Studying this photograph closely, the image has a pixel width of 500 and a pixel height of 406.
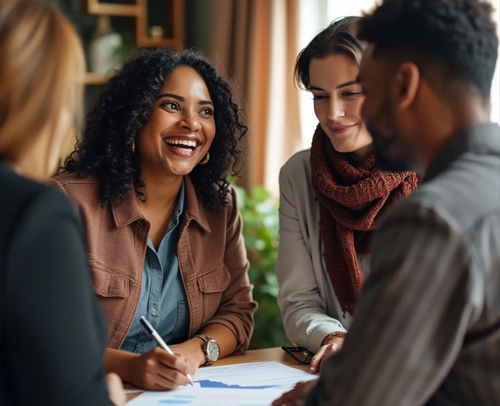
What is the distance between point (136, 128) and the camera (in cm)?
191

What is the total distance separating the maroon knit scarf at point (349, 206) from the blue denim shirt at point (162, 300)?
0.42 meters

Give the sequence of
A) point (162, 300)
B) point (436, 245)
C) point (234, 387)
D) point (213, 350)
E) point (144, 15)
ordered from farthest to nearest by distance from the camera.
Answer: point (144, 15) < point (162, 300) < point (213, 350) < point (234, 387) < point (436, 245)

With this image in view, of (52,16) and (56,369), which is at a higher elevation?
(52,16)

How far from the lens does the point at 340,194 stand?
1.90 m

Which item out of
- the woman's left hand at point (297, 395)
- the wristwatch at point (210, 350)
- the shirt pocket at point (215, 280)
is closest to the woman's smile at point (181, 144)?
the shirt pocket at point (215, 280)

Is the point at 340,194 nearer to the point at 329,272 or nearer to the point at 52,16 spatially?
the point at 329,272

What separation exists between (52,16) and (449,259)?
0.61 metres

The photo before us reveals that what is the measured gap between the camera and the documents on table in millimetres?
1353

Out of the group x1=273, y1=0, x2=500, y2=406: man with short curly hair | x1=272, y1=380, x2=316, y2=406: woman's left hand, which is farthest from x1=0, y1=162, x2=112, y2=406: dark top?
x1=272, y1=380, x2=316, y2=406: woman's left hand

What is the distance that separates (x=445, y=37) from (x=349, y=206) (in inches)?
37.6

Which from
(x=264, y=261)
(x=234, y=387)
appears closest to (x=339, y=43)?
(x=234, y=387)

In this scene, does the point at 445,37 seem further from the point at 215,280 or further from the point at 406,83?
the point at 215,280

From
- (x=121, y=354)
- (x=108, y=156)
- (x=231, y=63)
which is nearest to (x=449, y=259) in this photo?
(x=121, y=354)

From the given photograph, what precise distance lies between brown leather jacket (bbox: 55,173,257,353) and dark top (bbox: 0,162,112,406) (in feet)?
2.89
